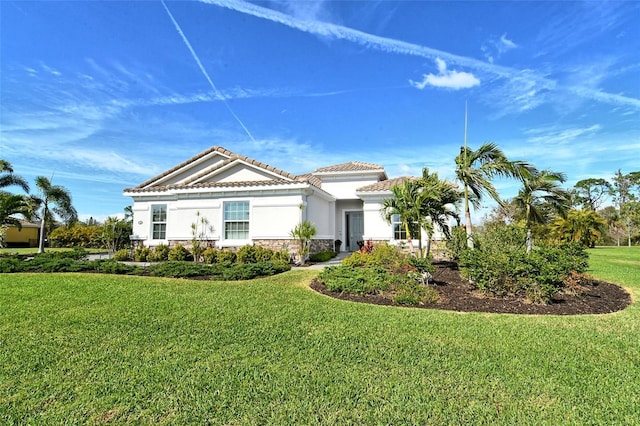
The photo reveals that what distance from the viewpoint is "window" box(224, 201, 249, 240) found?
55.2ft

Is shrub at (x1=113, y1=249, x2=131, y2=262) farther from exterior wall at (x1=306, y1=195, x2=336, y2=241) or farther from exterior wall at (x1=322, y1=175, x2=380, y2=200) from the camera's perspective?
exterior wall at (x1=322, y1=175, x2=380, y2=200)

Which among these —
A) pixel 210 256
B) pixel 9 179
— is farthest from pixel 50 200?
pixel 210 256

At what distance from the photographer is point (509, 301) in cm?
771

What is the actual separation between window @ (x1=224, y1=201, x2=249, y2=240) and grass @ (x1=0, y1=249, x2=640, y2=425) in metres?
9.44

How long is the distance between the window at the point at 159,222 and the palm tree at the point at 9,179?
14.4 m

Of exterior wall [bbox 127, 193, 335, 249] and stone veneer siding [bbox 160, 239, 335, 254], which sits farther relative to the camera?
exterior wall [bbox 127, 193, 335, 249]

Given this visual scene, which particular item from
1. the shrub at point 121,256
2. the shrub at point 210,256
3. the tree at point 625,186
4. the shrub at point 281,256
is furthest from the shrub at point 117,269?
the tree at point 625,186

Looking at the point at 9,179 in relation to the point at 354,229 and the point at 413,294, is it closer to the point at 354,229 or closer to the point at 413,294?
the point at 354,229

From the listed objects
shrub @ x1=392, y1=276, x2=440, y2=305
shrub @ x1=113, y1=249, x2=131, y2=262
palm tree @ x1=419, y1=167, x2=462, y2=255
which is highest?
palm tree @ x1=419, y1=167, x2=462, y2=255

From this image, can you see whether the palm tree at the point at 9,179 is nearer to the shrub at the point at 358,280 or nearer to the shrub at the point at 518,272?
the shrub at the point at 358,280

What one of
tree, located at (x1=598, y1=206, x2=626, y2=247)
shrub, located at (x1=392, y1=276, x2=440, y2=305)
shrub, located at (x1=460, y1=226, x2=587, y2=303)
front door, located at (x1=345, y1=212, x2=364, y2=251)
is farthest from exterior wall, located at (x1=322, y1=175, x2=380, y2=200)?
tree, located at (x1=598, y1=206, x2=626, y2=247)

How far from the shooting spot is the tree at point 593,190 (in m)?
48.2

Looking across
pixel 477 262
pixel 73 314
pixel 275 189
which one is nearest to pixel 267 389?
pixel 73 314

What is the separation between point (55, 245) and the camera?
34594 mm
